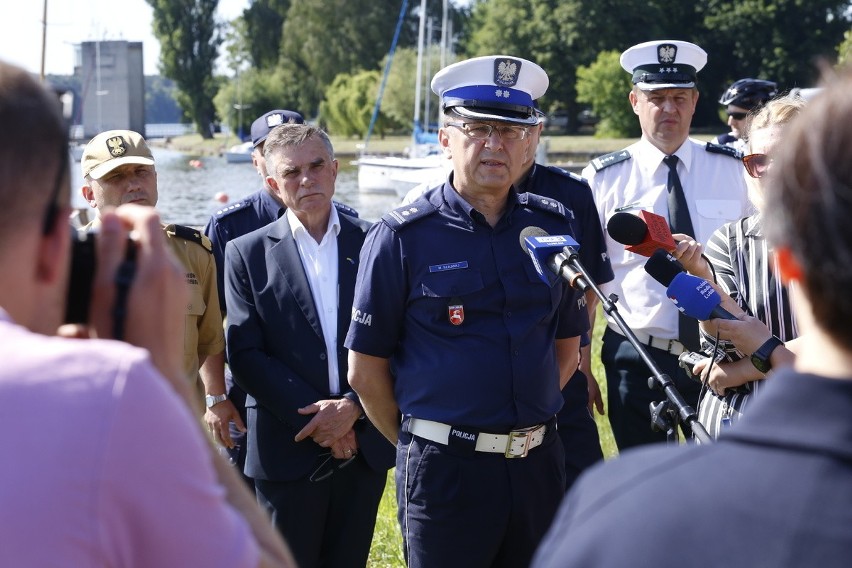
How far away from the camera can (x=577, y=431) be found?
502 centimetres

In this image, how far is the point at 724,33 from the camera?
6100 cm

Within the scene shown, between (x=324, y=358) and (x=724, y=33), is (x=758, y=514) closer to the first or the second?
(x=324, y=358)

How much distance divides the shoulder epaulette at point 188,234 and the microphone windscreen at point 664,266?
2.27 m

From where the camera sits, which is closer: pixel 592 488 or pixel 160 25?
pixel 592 488

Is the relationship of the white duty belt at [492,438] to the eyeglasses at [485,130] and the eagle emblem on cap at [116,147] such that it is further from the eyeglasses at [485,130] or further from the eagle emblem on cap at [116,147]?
the eagle emblem on cap at [116,147]

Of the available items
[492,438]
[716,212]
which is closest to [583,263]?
[716,212]

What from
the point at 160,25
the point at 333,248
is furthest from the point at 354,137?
the point at 333,248

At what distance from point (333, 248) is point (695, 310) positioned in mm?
2119

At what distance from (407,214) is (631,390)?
1.99 metres

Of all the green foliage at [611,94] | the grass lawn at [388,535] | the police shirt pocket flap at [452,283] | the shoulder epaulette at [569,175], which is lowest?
the grass lawn at [388,535]

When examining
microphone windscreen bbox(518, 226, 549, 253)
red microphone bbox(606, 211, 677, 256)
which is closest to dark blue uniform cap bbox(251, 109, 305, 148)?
microphone windscreen bbox(518, 226, 549, 253)

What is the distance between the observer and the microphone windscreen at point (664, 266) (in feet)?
10.2

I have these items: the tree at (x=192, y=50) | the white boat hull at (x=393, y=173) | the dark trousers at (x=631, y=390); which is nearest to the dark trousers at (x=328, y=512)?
the dark trousers at (x=631, y=390)

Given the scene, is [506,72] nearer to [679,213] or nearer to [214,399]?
[679,213]
